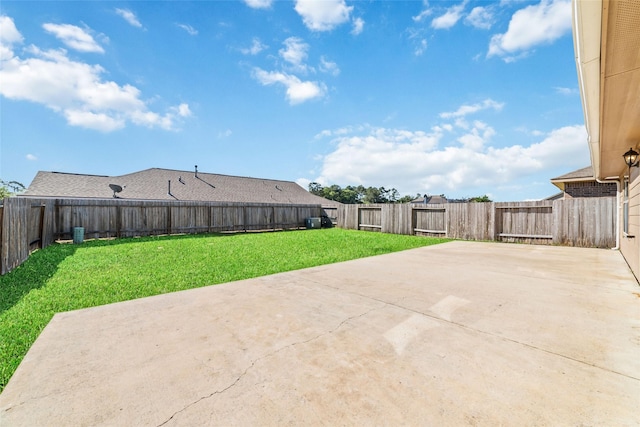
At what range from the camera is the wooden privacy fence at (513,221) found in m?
9.00

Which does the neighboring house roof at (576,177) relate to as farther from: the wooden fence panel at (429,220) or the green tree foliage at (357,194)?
the green tree foliage at (357,194)

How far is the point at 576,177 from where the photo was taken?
12.9 m

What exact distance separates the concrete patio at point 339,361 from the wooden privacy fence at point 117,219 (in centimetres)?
433

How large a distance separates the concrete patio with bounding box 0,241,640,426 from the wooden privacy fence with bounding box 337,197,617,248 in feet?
23.0

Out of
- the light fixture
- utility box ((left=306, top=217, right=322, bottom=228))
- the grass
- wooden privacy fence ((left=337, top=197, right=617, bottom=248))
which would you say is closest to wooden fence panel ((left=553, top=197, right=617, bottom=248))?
wooden privacy fence ((left=337, top=197, right=617, bottom=248))

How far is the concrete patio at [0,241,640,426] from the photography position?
152 cm

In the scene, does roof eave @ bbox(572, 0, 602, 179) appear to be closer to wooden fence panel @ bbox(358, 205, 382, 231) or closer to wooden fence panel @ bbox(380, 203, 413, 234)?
wooden fence panel @ bbox(380, 203, 413, 234)

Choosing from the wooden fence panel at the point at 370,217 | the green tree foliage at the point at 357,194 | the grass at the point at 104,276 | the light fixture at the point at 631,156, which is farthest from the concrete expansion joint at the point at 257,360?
the green tree foliage at the point at 357,194

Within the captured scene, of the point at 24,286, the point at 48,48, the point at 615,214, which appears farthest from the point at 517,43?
the point at 48,48

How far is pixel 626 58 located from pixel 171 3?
1111cm

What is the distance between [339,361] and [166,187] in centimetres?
2045

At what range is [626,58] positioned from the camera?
1.94 m

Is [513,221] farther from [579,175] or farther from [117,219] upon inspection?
[117,219]

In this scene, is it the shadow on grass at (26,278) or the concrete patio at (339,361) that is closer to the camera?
the concrete patio at (339,361)
